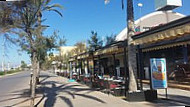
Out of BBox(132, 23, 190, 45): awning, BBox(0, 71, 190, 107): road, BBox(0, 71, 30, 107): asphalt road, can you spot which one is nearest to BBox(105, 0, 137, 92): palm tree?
BBox(0, 71, 190, 107): road

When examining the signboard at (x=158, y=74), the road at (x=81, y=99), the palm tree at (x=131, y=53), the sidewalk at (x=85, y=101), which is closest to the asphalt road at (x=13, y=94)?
the road at (x=81, y=99)

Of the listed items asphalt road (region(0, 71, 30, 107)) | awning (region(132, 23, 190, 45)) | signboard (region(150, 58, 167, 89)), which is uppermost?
awning (region(132, 23, 190, 45))

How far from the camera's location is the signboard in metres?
9.91

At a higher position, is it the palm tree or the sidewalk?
the palm tree

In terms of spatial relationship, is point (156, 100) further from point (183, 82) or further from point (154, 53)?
point (154, 53)

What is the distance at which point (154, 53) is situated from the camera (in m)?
19.3

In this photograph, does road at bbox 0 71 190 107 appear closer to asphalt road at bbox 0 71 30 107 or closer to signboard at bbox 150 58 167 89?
asphalt road at bbox 0 71 30 107

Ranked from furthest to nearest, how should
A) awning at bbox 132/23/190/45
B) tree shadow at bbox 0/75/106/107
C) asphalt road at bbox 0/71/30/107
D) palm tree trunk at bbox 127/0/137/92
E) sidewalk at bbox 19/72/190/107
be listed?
asphalt road at bbox 0/71/30/107
tree shadow at bbox 0/75/106/107
palm tree trunk at bbox 127/0/137/92
sidewalk at bbox 19/72/190/107
awning at bbox 132/23/190/45

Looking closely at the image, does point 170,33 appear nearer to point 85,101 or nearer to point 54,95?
point 85,101

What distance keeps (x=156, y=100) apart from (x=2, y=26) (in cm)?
684

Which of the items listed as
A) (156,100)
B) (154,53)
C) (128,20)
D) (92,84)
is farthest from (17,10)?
(154,53)

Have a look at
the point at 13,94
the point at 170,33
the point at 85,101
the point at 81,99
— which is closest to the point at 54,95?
the point at 81,99

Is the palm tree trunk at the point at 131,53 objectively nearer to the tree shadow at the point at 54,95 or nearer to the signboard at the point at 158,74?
the signboard at the point at 158,74

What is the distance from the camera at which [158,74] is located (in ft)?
32.9
